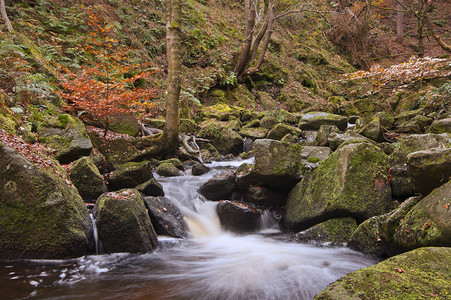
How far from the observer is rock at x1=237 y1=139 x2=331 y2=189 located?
5.52 metres

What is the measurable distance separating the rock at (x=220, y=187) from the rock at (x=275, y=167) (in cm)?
33

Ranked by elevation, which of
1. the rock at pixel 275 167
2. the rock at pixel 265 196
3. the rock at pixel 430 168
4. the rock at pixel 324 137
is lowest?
the rock at pixel 265 196

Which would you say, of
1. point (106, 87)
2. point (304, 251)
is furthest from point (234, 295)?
point (106, 87)

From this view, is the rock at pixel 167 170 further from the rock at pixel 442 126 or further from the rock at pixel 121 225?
the rock at pixel 442 126

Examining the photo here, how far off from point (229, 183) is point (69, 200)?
11.3 feet

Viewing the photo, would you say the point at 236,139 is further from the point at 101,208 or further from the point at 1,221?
the point at 1,221

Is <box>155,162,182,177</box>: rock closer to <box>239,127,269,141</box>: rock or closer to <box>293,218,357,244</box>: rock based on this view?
<box>293,218,357,244</box>: rock

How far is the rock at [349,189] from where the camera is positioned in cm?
452

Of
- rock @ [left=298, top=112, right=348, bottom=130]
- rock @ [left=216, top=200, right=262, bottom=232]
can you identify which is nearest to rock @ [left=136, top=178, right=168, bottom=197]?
rock @ [left=216, top=200, right=262, bottom=232]

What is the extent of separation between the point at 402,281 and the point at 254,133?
9.54 m

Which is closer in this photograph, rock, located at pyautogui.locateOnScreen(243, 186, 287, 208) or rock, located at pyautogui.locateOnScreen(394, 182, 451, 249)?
rock, located at pyautogui.locateOnScreen(394, 182, 451, 249)

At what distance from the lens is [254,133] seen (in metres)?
11.5

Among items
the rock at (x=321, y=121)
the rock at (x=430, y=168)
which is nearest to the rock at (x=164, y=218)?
the rock at (x=430, y=168)

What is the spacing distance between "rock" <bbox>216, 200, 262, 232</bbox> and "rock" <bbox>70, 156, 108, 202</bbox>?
2.48 metres
